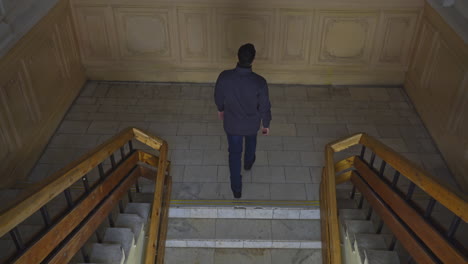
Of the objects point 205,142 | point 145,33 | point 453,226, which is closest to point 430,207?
point 453,226

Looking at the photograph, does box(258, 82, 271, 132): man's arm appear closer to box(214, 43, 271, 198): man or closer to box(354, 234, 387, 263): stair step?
box(214, 43, 271, 198): man

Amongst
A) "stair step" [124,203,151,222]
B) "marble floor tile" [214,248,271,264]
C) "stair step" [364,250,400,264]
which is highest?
"stair step" [364,250,400,264]

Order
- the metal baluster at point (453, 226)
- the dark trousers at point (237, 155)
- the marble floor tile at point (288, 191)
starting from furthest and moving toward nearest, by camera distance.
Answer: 1. the marble floor tile at point (288, 191)
2. the dark trousers at point (237, 155)
3. the metal baluster at point (453, 226)

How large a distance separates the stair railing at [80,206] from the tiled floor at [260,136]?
2.32 ft

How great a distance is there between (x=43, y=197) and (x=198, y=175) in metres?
2.33

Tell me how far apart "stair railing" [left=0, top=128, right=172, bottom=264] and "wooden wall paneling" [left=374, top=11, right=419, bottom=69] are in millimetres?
4008

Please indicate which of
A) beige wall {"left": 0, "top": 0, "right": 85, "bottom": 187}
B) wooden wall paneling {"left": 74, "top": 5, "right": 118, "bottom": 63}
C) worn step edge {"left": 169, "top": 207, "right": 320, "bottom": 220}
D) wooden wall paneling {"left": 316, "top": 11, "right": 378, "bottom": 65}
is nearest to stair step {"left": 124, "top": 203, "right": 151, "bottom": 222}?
worn step edge {"left": 169, "top": 207, "right": 320, "bottom": 220}

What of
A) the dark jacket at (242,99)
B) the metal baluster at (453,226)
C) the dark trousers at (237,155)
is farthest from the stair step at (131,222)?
the metal baluster at (453,226)

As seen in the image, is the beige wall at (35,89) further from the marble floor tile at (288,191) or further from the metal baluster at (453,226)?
the metal baluster at (453,226)

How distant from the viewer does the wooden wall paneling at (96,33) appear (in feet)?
19.9

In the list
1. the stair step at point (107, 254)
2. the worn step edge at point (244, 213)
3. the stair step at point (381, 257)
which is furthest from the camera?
the worn step edge at point (244, 213)

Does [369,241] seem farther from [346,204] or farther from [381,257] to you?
[346,204]

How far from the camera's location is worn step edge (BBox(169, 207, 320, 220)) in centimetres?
434

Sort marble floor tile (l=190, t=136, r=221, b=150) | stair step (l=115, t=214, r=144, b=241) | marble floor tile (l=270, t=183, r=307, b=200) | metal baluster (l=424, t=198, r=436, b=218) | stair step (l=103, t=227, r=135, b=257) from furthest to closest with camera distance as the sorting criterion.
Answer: marble floor tile (l=190, t=136, r=221, b=150)
marble floor tile (l=270, t=183, r=307, b=200)
stair step (l=115, t=214, r=144, b=241)
stair step (l=103, t=227, r=135, b=257)
metal baluster (l=424, t=198, r=436, b=218)
